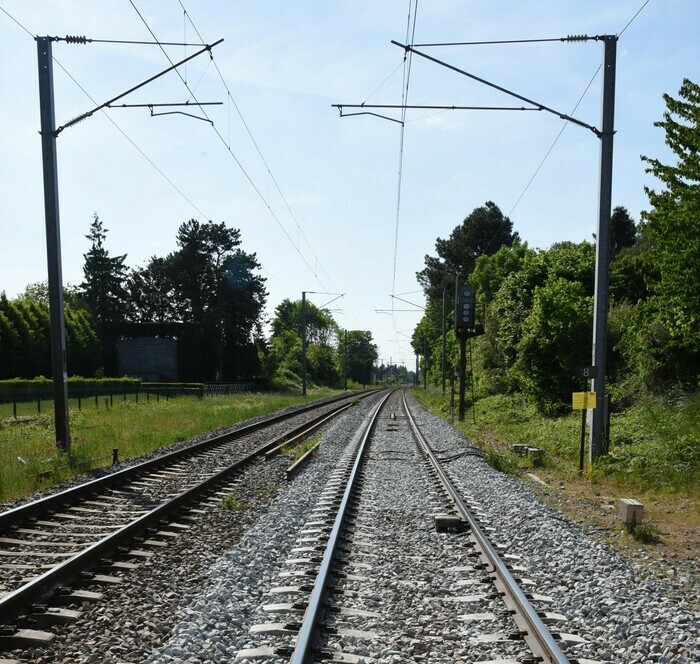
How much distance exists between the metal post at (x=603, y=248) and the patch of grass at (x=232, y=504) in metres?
6.80

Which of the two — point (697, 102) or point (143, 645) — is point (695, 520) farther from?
point (697, 102)

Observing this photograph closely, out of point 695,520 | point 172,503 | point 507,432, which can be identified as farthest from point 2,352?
point 695,520

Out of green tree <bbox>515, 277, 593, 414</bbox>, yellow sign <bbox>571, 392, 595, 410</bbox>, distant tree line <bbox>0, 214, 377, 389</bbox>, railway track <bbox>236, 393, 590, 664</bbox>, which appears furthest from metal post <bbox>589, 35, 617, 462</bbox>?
distant tree line <bbox>0, 214, 377, 389</bbox>

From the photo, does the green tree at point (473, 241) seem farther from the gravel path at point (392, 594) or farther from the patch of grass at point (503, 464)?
the gravel path at point (392, 594)

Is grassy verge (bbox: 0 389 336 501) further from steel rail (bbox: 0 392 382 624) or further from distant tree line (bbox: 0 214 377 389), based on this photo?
distant tree line (bbox: 0 214 377 389)

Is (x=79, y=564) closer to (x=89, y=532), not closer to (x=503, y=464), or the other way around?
(x=89, y=532)

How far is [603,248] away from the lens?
1349 centimetres

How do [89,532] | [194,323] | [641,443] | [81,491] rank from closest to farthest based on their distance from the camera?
Result: [89,532]
[81,491]
[641,443]
[194,323]

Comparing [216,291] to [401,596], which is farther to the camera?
[216,291]

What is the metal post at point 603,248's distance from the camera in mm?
13227

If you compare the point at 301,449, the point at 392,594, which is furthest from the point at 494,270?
the point at 392,594

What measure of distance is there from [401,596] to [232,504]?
4.81 m

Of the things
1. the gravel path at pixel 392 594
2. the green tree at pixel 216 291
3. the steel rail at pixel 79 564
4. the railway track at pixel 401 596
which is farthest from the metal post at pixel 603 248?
the green tree at pixel 216 291

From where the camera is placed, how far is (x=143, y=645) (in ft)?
16.7
